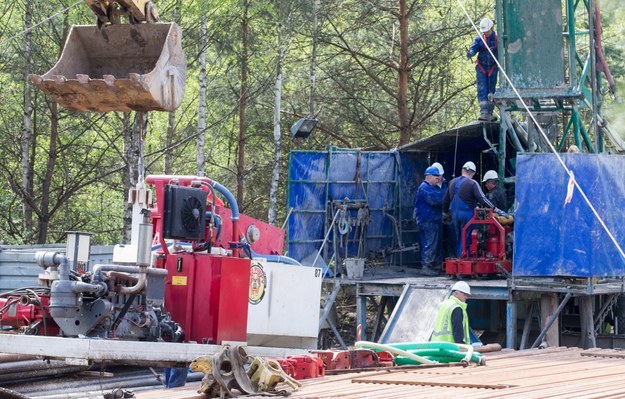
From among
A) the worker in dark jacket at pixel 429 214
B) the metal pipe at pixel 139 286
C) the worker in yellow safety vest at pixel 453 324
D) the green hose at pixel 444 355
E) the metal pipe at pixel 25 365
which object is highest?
the worker in dark jacket at pixel 429 214

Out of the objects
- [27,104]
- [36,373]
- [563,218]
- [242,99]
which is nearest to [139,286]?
[36,373]

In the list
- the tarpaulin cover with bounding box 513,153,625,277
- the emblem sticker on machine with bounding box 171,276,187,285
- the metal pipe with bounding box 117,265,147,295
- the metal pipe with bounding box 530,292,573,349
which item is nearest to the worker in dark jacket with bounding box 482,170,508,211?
the tarpaulin cover with bounding box 513,153,625,277

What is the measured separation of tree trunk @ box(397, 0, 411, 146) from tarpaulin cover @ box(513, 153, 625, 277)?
9.31 m

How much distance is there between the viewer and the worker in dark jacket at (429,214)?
19.3 meters

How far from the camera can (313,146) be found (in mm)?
28234

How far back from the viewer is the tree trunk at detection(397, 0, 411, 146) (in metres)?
25.2

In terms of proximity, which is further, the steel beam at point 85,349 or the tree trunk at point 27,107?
the tree trunk at point 27,107

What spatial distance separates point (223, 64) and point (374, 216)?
10.6m

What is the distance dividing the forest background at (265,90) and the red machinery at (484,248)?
732cm

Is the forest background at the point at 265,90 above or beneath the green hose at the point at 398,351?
above

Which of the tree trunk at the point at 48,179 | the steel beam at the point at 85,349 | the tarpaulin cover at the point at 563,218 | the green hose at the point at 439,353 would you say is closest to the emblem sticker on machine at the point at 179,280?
the steel beam at the point at 85,349

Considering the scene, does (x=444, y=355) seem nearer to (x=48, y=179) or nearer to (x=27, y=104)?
(x=27, y=104)

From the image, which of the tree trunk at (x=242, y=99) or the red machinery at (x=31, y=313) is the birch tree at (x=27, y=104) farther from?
the red machinery at (x=31, y=313)

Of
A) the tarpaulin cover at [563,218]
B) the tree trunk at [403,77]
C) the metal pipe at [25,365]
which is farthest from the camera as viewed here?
the tree trunk at [403,77]
